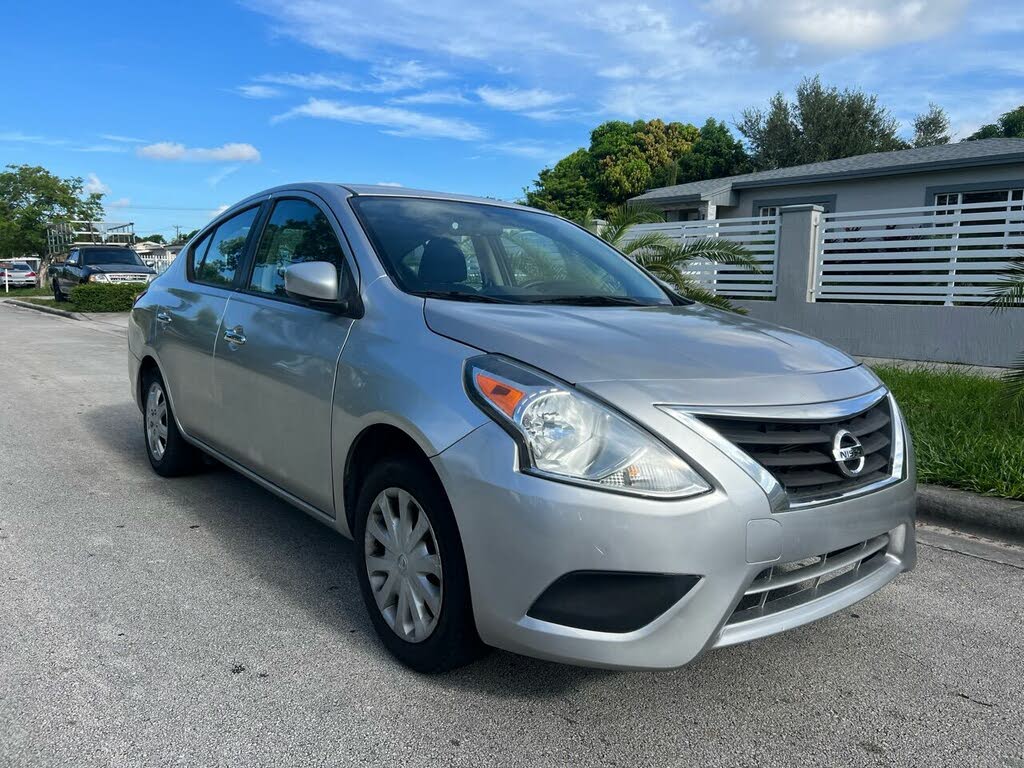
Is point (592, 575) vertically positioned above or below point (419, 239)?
below

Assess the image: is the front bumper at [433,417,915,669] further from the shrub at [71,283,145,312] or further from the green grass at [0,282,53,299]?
the green grass at [0,282,53,299]

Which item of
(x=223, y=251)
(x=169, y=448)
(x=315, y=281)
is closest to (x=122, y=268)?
(x=169, y=448)

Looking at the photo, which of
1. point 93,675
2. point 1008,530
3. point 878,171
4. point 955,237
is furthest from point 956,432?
point 878,171

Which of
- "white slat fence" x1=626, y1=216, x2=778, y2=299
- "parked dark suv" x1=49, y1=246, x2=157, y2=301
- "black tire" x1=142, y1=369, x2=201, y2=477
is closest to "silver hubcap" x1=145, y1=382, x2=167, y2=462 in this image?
"black tire" x1=142, y1=369, x2=201, y2=477

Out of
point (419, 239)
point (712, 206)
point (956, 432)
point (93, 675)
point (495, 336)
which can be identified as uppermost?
point (712, 206)

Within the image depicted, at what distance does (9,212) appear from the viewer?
146 feet

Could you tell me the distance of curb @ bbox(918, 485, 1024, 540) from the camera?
13.7 ft

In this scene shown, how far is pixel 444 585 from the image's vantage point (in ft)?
8.16

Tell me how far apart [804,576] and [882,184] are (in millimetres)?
17582

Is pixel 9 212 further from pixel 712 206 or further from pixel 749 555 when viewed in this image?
pixel 749 555

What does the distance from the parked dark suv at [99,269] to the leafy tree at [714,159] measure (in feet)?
74.7

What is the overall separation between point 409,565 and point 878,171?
17.4m

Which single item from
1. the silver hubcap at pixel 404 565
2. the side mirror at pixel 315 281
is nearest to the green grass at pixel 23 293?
the side mirror at pixel 315 281

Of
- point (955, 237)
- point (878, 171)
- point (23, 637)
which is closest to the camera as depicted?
point (23, 637)
